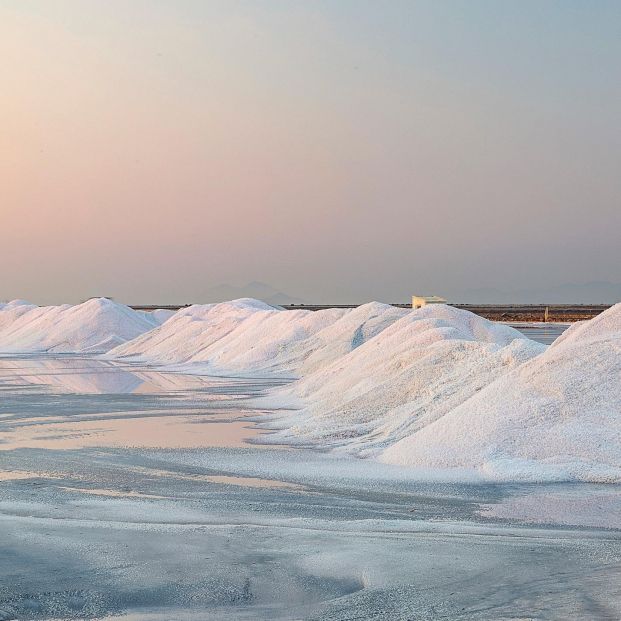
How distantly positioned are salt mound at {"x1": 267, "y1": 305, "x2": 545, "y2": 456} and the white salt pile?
6.99 metres

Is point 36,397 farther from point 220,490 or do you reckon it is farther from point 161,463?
point 220,490

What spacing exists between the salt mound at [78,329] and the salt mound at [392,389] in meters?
29.9

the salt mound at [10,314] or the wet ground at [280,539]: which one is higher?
the salt mound at [10,314]

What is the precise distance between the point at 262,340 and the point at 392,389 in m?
17.6

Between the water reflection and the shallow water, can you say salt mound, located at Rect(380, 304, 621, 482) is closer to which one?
the water reflection

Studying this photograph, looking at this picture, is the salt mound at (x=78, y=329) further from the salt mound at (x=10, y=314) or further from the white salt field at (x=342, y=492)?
the white salt field at (x=342, y=492)

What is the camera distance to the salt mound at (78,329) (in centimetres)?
4839

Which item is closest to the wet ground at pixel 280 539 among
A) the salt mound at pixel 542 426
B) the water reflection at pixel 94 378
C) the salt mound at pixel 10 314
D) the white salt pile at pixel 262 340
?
the salt mound at pixel 542 426

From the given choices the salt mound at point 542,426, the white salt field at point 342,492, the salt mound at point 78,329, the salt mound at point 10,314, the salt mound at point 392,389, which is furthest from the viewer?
the salt mound at point 10,314

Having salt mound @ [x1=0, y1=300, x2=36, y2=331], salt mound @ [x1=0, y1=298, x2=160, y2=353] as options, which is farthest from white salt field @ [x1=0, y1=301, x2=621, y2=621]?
salt mound @ [x1=0, y1=300, x2=36, y2=331]

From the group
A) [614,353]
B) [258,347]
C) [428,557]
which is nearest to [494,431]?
[614,353]

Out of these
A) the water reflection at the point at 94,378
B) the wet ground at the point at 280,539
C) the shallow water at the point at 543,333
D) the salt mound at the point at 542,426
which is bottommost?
the wet ground at the point at 280,539

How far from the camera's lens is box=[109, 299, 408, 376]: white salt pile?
1086 inches

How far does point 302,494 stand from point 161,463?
261 cm
